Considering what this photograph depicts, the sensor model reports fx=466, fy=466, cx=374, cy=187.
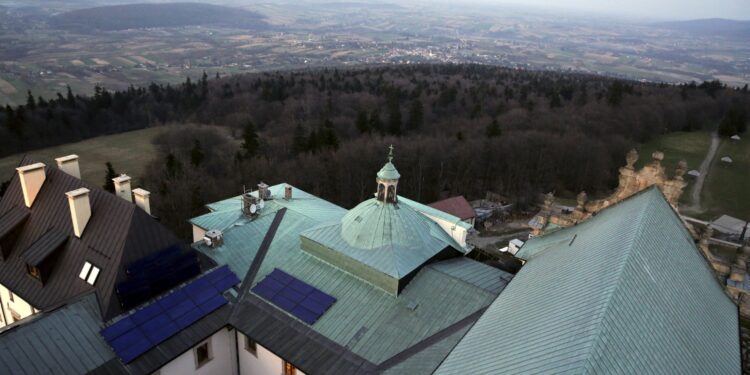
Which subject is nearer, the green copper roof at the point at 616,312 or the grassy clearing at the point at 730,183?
the green copper roof at the point at 616,312

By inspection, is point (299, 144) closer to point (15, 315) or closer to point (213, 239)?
point (213, 239)

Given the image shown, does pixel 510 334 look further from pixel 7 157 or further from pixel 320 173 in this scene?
pixel 7 157

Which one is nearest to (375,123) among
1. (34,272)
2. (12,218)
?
(12,218)

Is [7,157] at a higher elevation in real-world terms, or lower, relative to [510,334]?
lower

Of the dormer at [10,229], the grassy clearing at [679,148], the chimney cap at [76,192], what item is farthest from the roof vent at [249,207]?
the grassy clearing at [679,148]

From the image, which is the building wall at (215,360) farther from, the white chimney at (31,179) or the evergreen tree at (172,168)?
the evergreen tree at (172,168)

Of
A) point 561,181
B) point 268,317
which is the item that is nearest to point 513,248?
point 268,317
